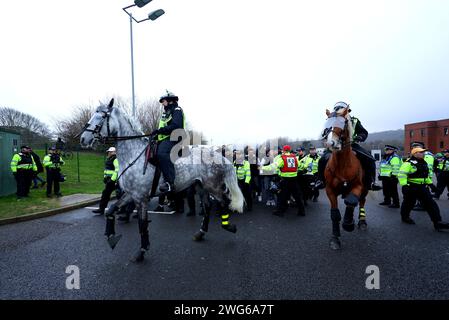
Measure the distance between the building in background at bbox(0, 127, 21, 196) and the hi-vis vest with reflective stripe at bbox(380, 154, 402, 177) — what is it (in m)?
14.5

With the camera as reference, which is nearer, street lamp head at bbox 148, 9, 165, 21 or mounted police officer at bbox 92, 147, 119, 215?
mounted police officer at bbox 92, 147, 119, 215

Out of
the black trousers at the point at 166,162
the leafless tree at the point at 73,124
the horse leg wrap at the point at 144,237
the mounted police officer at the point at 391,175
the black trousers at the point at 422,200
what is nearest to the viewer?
the horse leg wrap at the point at 144,237

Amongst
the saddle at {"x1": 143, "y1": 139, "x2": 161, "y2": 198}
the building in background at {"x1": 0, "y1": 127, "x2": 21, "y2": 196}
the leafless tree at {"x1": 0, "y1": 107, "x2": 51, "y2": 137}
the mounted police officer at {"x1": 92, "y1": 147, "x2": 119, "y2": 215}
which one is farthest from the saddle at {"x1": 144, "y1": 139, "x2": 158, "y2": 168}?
the leafless tree at {"x1": 0, "y1": 107, "x2": 51, "y2": 137}

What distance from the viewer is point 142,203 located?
14.6 ft

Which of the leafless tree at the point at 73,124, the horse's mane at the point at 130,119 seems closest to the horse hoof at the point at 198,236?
the horse's mane at the point at 130,119

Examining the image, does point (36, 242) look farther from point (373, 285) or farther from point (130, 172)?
point (373, 285)

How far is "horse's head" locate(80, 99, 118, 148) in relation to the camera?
4316 mm

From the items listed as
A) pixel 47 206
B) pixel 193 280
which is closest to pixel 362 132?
pixel 193 280

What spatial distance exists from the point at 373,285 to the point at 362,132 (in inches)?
140

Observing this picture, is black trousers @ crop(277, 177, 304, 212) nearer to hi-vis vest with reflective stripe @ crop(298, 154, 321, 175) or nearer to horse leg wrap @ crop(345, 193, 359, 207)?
hi-vis vest with reflective stripe @ crop(298, 154, 321, 175)

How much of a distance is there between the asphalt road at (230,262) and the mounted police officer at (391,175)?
230 cm

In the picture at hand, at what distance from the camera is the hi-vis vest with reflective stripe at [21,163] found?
9.44m

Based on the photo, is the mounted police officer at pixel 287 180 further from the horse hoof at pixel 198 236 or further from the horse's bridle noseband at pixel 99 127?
the horse's bridle noseband at pixel 99 127

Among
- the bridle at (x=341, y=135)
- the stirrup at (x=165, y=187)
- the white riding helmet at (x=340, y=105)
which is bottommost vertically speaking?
the stirrup at (x=165, y=187)
